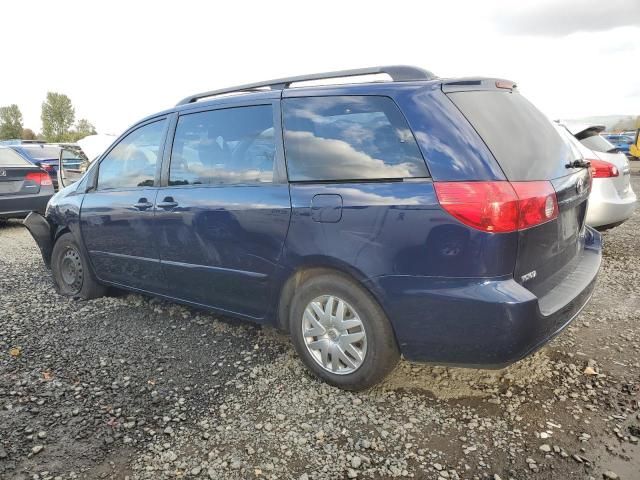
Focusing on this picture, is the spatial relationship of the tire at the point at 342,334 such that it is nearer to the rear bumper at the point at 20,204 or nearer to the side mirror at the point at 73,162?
the rear bumper at the point at 20,204

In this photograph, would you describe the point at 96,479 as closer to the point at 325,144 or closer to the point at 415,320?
the point at 415,320

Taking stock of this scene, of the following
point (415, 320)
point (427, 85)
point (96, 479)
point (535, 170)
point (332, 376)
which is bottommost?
point (96, 479)

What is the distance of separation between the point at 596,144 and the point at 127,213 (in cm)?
550

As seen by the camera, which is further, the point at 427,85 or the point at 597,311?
the point at 597,311

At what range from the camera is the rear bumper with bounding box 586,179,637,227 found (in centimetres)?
543

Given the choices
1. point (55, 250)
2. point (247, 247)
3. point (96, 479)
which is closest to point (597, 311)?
point (247, 247)

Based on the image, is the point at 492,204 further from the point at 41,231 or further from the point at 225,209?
the point at 41,231

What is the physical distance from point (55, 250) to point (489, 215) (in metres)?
4.30

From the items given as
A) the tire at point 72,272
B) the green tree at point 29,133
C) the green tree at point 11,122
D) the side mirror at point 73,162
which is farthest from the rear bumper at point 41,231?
the green tree at point 29,133

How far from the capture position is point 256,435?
100.0 inches

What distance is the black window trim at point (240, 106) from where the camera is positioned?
3039 millimetres

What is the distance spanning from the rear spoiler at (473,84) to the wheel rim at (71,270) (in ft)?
12.2

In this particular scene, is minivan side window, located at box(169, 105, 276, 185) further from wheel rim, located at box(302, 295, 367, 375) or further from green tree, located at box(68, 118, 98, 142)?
green tree, located at box(68, 118, 98, 142)

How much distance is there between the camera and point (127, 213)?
13.1 feet
